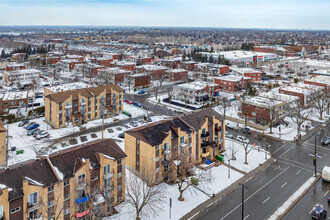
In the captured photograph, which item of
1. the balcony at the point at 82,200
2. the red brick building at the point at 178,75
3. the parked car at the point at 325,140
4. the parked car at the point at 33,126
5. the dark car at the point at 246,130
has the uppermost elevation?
the red brick building at the point at 178,75

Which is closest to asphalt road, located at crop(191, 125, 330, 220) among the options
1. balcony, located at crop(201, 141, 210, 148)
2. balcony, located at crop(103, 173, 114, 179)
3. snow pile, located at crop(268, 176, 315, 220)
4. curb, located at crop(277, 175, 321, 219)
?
snow pile, located at crop(268, 176, 315, 220)

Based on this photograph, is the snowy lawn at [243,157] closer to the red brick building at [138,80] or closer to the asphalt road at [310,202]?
the asphalt road at [310,202]

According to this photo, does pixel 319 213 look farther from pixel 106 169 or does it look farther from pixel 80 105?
pixel 80 105

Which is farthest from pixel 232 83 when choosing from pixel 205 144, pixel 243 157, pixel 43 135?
pixel 43 135

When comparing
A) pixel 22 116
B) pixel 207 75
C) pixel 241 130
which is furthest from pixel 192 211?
pixel 207 75

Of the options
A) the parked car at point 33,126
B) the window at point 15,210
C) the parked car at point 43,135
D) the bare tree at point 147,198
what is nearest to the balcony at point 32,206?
the window at point 15,210

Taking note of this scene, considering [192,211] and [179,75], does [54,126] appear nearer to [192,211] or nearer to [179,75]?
[192,211]
